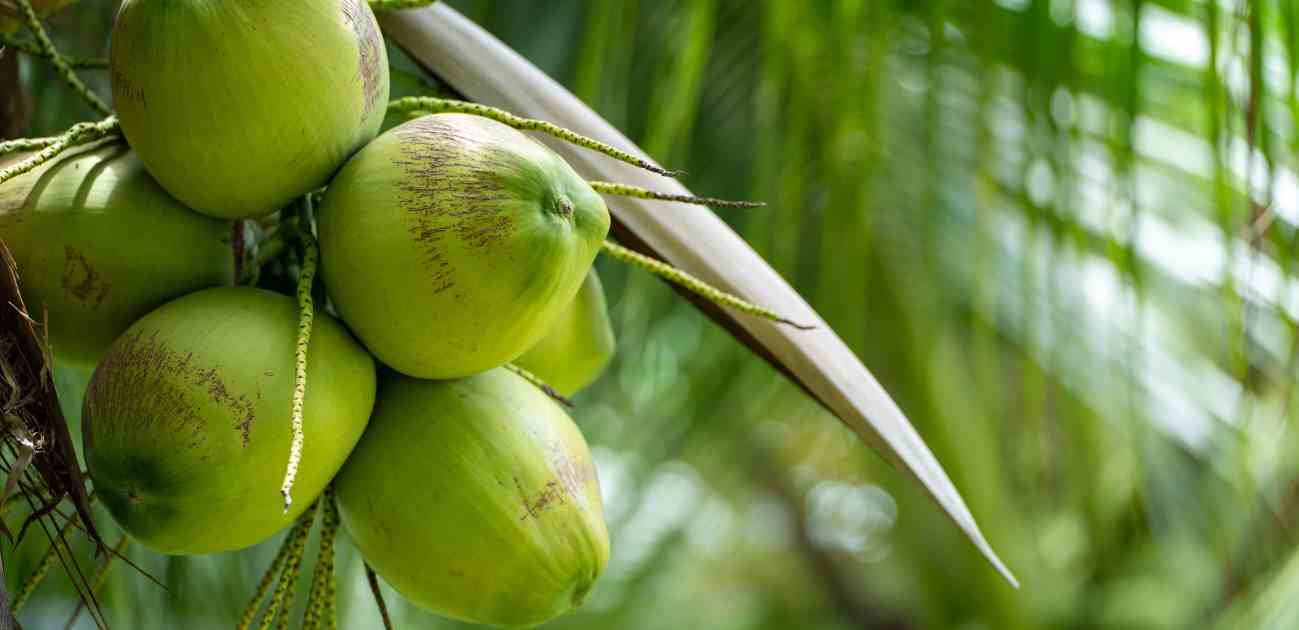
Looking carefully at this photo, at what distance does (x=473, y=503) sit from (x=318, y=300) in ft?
0.44

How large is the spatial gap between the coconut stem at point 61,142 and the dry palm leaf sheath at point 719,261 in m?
0.17

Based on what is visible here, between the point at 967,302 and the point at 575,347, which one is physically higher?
the point at 575,347

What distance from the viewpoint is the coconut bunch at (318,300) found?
1.73ft

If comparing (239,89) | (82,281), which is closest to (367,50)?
(239,89)

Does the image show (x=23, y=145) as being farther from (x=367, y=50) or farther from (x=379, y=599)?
(x=379, y=599)

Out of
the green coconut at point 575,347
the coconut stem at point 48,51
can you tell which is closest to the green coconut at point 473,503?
the green coconut at point 575,347

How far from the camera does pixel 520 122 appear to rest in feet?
1.86

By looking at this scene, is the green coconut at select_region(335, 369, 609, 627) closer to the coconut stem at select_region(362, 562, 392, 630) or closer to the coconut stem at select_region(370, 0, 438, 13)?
the coconut stem at select_region(362, 562, 392, 630)

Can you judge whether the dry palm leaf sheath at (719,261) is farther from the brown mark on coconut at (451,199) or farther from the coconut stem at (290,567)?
the coconut stem at (290,567)

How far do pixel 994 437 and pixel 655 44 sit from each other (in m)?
1.07

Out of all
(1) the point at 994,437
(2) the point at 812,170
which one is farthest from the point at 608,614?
(2) the point at 812,170

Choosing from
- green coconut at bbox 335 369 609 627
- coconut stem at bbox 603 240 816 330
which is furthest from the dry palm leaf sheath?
green coconut at bbox 335 369 609 627

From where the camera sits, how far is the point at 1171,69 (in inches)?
57.4

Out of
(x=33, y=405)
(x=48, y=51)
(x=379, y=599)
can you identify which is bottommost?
(x=379, y=599)
